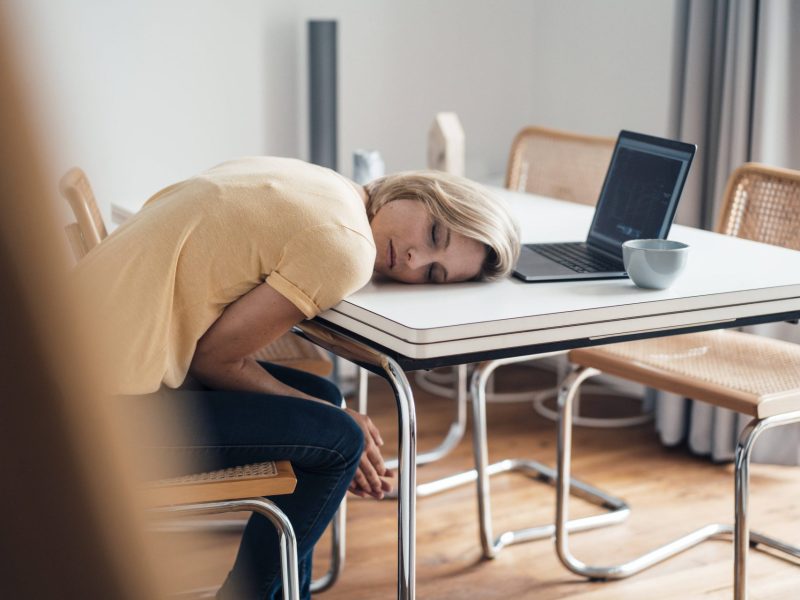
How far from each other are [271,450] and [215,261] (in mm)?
244

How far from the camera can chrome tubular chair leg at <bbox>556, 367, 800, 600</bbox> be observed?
1545 mm

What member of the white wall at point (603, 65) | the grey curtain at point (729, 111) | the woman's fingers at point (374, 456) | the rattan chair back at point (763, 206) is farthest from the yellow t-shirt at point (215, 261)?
the white wall at point (603, 65)

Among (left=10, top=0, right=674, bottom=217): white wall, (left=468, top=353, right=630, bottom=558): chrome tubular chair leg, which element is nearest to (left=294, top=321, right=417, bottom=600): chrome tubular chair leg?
(left=468, top=353, right=630, bottom=558): chrome tubular chair leg

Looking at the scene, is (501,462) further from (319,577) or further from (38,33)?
(38,33)

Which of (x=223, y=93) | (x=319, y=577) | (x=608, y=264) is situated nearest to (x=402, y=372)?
(x=608, y=264)

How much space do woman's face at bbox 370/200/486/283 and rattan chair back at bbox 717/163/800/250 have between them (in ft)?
2.52

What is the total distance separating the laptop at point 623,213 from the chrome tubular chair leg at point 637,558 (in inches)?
12.3

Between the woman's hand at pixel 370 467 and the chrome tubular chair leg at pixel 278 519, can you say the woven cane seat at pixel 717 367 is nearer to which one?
the woman's hand at pixel 370 467

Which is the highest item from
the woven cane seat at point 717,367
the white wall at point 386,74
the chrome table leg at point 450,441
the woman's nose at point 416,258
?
the white wall at point 386,74

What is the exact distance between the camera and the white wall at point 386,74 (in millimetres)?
2754

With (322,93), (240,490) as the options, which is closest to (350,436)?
(240,490)

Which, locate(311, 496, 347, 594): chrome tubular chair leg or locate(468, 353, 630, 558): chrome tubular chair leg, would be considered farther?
locate(468, 353, 630, 558): chrome tubular chair leg

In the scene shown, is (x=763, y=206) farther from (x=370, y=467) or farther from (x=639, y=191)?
(x=370, y=467)

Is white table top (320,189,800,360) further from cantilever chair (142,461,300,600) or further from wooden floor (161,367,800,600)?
wooden floor (161,367,800,600)
